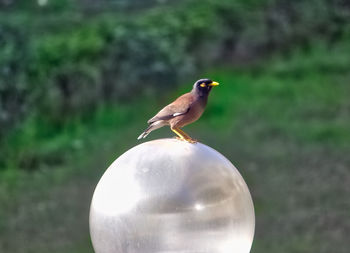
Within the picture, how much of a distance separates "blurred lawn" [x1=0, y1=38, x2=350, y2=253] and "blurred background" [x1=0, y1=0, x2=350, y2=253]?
0.02 meters

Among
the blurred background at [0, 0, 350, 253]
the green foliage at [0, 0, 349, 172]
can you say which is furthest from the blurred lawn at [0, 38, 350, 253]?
the green foliage at [0, 0, 349, 172]

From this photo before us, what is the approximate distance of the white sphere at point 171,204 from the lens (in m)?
2.98

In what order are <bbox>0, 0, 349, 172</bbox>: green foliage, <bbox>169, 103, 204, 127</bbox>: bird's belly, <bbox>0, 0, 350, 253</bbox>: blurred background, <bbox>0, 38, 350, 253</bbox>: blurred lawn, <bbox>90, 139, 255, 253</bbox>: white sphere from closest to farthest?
<bbox>90, 139, 255, 253</bbox>: white sphere < <bbox>169, 103, 204, 127</bbox>: bird's belly < <bbox>0, 38, 350, 253</bbox>: blurred lawn < <bbox>0, 0, 350, 253</bbox>: blurred background < <bbox>0, 0, 349, 172</bbox>: green foliage

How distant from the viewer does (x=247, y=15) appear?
1183 centimetres

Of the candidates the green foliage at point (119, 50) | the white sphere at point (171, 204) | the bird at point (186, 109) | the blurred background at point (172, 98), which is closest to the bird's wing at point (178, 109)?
the bird at point (186, 109)

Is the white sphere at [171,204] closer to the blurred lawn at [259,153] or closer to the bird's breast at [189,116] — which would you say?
the bird's breast at [189,116]

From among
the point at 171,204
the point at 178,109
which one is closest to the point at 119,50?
the point at 178,109

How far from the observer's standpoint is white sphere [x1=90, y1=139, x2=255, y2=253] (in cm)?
298

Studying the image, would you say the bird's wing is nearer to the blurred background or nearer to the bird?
the bird

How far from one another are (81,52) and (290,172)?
3.28 m

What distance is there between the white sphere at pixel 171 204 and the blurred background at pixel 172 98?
5.68m

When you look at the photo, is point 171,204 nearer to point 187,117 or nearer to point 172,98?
point 187,117

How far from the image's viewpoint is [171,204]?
9.79ft

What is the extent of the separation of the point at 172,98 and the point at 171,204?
Result: 310 inches
